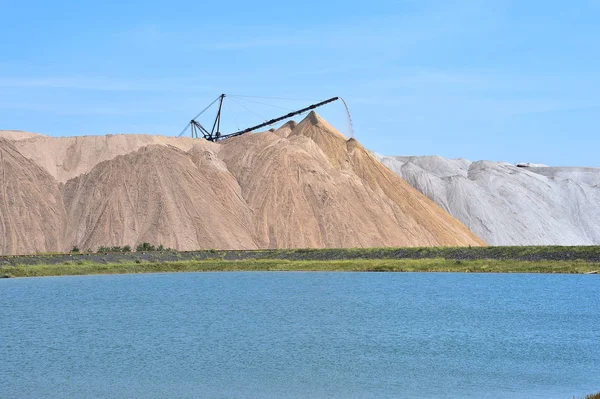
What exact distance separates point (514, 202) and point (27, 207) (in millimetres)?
75532

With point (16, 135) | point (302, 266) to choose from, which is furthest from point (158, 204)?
point (16, 135)

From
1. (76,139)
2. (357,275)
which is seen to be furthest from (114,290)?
(76,139)

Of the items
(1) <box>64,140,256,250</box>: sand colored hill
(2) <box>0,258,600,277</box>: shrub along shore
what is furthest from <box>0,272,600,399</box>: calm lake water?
(1) <box>64,140,256,250</box>: sand colored hill

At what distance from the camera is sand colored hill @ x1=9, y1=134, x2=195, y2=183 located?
4183 inches

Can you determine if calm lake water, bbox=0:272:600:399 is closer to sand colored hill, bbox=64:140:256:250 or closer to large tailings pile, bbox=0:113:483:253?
sand colored hill, bbox=64:140:256:250

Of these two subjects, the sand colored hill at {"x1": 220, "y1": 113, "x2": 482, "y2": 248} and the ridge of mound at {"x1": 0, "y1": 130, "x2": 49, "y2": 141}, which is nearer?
the sand colored hill at {"x1": 220, "y1": 113, "x2": 482, "y2": 248}

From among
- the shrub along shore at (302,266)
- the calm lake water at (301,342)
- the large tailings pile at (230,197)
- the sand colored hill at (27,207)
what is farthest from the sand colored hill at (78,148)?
the calm lake water at (301,342)

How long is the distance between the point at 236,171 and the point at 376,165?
2068cm

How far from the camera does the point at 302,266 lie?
258 ft

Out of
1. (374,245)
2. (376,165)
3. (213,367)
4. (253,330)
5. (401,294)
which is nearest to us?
(213,367)

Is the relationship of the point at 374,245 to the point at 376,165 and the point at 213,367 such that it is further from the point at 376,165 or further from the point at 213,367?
the point at 213,367

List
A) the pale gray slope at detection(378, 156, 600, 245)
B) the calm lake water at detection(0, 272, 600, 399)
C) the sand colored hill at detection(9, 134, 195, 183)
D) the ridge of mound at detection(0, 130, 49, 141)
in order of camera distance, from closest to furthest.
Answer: the calm lake water at detection(0, 272, 600, 399)
the sand colored hill at detection(9, 134, 195, 183)
the ridge of mound at detection(0, 130, 49, 141)
the pale gray slope at detection(378, 156, 600, 245)

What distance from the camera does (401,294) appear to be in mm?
50438

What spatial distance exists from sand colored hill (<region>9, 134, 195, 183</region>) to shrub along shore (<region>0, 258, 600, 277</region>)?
99.5ft
